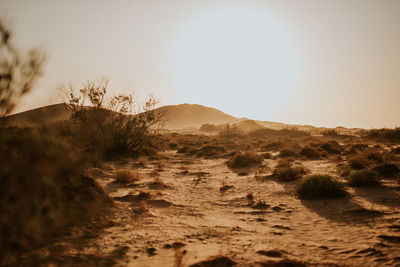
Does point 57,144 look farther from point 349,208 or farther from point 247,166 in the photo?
point 247,166

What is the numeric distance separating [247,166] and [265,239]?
6.72 m

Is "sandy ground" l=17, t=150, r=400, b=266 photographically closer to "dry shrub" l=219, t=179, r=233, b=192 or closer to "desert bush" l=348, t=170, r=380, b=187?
"dry shrub" l=219, t=179, r=233, b=192

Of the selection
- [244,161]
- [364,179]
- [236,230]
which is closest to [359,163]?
[364,179]

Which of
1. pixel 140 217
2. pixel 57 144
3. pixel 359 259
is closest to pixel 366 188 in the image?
pixel 359 259

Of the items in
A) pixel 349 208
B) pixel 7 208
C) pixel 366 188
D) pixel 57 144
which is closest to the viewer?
pixel 7 208

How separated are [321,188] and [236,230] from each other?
114 inches

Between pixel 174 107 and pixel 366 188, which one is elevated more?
pixel 174 107

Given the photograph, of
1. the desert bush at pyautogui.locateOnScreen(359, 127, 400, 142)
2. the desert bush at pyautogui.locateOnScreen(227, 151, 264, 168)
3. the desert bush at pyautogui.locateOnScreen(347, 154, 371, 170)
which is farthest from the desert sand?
the desert bush at pyautogui.locateOnScreen(359, 127, 400, 142)

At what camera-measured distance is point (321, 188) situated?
5945mm

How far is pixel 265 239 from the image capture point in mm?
3930

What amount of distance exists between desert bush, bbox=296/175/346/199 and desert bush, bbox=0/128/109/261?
17.2 ft

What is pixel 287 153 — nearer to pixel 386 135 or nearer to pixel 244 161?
pixel 244 161

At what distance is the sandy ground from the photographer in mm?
3227

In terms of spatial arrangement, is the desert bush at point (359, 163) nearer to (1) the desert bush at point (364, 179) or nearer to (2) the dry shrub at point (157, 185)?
(1) the desert bush at point (364, 179)
